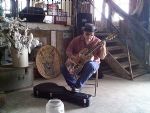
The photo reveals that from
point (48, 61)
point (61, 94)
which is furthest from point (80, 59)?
point (48, 61)

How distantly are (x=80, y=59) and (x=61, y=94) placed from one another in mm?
562

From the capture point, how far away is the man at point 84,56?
3.47 metres

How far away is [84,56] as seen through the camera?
353cm

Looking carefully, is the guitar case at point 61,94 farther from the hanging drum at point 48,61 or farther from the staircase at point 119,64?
the staircase at point 119,64

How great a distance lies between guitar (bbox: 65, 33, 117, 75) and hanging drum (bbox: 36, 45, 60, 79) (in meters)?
1.22

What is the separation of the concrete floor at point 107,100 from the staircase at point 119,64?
0.55 metres

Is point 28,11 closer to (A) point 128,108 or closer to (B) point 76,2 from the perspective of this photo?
(B) point 76,2

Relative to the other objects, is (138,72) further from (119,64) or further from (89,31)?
(89,31)

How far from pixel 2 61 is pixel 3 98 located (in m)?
1.27

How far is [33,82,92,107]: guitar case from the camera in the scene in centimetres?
320

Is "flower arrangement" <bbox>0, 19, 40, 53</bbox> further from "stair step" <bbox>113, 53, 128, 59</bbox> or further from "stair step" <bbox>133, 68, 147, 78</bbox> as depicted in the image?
"stair step" <bbox>133, 68, 147, 78</bbox>

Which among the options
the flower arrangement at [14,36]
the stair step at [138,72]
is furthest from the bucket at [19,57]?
the stair step at [138,72]

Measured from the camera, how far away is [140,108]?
3160 millimetres

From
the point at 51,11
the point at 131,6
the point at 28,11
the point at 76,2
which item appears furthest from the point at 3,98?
the point at 131,6
